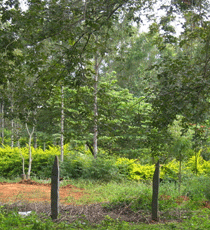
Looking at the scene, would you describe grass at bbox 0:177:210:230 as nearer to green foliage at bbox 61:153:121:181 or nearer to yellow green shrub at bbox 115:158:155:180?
green foliage at bbox 61:153:121:181

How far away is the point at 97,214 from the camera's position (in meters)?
6.30

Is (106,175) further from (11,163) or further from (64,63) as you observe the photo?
(64,63)

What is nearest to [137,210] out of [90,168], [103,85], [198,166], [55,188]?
[55,188]

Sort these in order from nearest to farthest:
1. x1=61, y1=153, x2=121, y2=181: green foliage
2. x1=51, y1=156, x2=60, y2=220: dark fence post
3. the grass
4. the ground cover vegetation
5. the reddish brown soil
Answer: the ground cover vegetation < the grass < x1=51, y1=156, x2=60, y2=220: dark fence post < the reddish brown soil < x1=61, y1=153, x2=121, y2=181: green foliage

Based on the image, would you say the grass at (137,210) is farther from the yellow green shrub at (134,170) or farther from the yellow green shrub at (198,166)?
the yellow green shrub at (198,166)

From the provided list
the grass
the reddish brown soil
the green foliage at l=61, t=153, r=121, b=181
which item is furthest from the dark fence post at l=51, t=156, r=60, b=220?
the green foliage at l=61, t=153, r=121, b=181

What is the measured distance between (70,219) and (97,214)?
86 cm

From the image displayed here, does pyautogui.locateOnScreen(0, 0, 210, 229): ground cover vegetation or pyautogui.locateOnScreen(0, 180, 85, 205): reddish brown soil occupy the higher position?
pyautogui.locateOnScreen(0, 0, 210, 229): ground cover vegetation

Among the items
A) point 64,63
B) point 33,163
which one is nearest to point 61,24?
point 64,63

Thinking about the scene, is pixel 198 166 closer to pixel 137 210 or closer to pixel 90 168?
pixel 90 168

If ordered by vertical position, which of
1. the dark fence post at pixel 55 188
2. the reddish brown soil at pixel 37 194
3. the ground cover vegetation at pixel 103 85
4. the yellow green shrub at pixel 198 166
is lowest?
the reddish brown soil at pixel 37 194

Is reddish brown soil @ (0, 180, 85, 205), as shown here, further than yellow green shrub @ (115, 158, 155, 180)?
No

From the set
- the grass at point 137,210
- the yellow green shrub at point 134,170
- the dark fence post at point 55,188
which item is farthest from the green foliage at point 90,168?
the dark fence post at point 55,188

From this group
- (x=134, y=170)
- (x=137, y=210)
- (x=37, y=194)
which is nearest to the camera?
(x=137, y=210)
